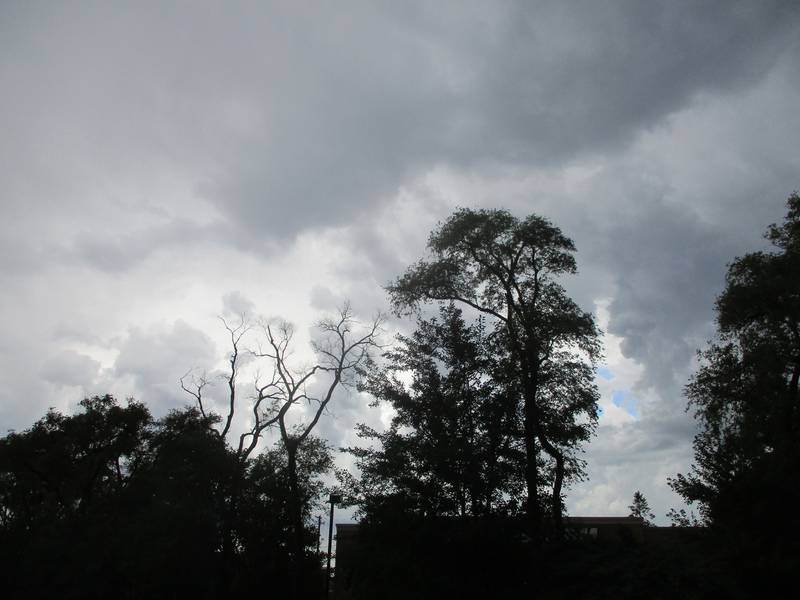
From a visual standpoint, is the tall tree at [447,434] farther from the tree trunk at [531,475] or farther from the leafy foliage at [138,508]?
the leafy foliage at [138,508]

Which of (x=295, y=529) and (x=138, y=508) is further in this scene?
(x=138, y=508)

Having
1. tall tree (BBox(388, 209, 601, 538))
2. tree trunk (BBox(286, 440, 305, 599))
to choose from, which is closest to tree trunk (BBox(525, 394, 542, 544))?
tall tree (BBox(388, 209, 601, 538))

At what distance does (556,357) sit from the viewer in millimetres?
24141

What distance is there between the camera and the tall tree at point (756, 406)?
545 inches

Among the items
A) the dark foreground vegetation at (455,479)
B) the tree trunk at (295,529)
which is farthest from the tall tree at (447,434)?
the tree trunk at (295,529)

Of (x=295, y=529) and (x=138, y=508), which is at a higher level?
(x=138, y=508)

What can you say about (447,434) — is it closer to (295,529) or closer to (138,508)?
(295,529)

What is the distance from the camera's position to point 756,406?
76.8 feet

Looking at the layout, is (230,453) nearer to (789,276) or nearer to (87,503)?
(87,503)

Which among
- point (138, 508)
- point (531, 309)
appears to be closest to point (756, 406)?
point (531, 309)

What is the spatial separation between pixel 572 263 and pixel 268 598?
23.0m

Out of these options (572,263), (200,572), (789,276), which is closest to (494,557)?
(572,263)

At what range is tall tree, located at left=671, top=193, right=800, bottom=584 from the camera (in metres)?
13.9

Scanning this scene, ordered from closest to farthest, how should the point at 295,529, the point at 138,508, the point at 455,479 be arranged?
the point at 455,479
the point at 295,529
the point at 138,508
